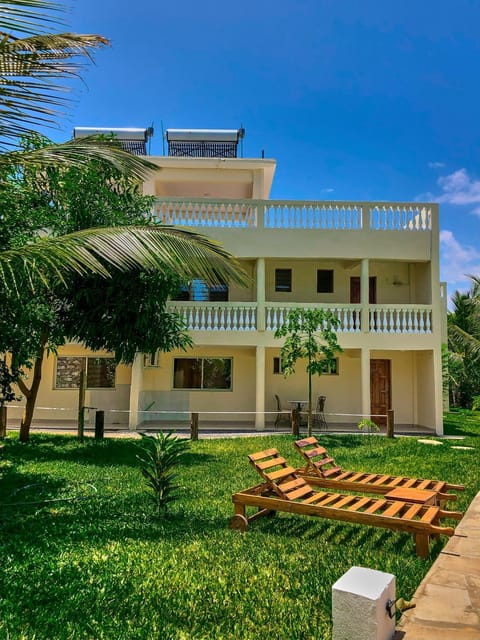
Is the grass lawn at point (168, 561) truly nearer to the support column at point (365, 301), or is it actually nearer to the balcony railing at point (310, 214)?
the support column at point (365, 301)

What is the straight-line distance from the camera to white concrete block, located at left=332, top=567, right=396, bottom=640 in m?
2.40

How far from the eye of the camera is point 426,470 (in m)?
8.56

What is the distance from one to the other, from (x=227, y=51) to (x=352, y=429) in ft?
37.0

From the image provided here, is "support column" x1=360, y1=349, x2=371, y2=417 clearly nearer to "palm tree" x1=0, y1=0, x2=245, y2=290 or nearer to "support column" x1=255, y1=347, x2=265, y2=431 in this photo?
"support column" x1=255, y1=347, x2=265, y2=431

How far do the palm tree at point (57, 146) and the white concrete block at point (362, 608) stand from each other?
10.1ft

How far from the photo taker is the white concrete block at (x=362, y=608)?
2.40 m

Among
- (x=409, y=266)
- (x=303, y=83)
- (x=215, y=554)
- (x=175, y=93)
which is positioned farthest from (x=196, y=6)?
(x=409, y=266)

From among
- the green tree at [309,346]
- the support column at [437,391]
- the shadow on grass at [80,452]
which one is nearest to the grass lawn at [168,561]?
the shadow on grass at [80,452]

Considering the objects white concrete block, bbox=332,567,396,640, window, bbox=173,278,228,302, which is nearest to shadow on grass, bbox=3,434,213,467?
window, bbox=173,278,228,302

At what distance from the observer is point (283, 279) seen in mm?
16641

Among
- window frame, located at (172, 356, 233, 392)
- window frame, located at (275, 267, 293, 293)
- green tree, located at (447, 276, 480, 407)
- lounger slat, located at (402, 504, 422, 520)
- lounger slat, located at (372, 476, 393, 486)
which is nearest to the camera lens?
lounger slat, located at (402, 504, 422, 520)

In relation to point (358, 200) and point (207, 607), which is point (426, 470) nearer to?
point (207, 607)

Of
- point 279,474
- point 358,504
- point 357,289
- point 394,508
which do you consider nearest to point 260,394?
point 357,289

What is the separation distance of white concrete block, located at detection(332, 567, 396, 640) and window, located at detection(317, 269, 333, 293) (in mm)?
14505
